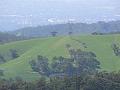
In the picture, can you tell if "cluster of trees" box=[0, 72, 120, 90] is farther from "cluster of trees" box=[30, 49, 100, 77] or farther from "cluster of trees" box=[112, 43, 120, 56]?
"cluster of trees" box=[112, 43, 120, 56]

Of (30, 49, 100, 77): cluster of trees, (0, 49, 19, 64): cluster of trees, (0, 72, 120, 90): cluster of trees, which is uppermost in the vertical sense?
(0, 49, 19, 64): cluster of trees

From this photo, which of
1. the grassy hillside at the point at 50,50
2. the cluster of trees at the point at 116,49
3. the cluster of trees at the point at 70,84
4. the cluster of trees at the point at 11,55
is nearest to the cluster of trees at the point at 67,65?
the grassy hillside at the point at 50,50

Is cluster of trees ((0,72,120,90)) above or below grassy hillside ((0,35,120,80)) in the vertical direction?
below

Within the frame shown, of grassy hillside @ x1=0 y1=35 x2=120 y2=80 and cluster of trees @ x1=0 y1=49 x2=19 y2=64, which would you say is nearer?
grassy hillside @ x1=0 y1=35 x2=120 y2=80

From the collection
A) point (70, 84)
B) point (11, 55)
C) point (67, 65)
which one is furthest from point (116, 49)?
point (70, 84)

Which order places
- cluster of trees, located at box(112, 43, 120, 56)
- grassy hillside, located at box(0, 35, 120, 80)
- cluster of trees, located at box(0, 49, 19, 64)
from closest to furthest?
grassy hillside, located at box(0, 35, 120, 80) < cluster of trees, located at box(112, 43, 120, 56) < cluster of trees, located at box(0, 49, 19, 64)

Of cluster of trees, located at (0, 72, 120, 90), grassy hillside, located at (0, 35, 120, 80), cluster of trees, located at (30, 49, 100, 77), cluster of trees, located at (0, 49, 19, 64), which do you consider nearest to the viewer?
cluster of trees, located at (0, 72, 120, 90)

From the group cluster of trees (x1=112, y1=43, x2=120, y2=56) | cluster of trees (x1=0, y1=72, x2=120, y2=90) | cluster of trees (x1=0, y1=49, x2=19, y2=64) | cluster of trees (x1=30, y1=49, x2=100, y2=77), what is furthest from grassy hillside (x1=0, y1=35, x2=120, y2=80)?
cluster of trees (x1=0, y1=72, x2=120, y2=90)

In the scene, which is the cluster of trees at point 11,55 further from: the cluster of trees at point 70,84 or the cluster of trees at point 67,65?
the cluster of trees at point 70,84
